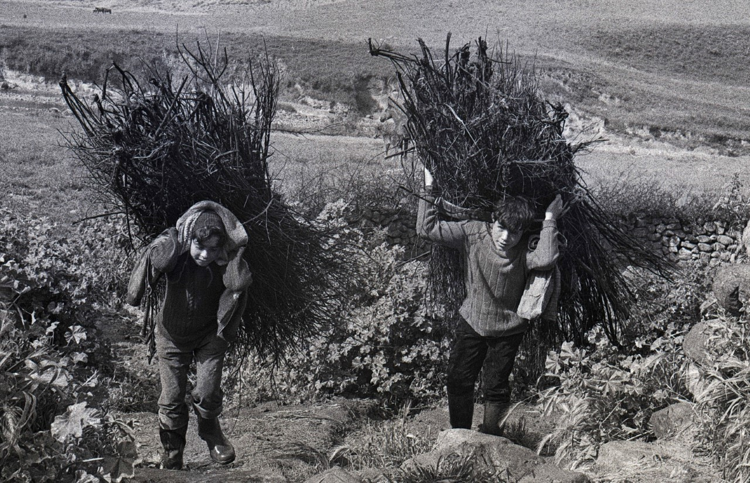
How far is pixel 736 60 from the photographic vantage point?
7.85 m

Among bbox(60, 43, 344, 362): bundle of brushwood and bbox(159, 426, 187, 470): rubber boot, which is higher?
bbox(60, 43, 344, 362): bundle of brushwood

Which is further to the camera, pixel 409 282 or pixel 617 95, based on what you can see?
pixel 617 95

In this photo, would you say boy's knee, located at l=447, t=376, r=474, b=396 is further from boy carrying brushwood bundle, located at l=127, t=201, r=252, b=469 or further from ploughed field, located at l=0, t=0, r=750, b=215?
ploughed field, located at l=0, t=0, r=750, b=215

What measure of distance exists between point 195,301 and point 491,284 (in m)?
1.32

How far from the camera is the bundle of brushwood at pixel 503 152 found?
366cm

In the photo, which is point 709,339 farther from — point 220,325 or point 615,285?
point 220,325

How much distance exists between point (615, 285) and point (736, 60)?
4.83m

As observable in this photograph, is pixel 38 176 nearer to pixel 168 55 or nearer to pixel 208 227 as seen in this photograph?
pixel 168 55

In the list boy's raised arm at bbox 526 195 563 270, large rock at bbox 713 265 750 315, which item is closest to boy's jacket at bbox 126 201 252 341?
boy's raised arm at bbox 526 195 563 270

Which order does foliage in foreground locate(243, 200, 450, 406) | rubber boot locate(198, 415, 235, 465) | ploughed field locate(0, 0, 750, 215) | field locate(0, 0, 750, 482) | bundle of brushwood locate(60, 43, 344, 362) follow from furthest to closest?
ploughed field locate(0, 0, 750, 215), field locate(0, 0, 750, 482), foliage in foreground locate(243, 200, 450, 406), rubber boot locate(198, 415, 235, 465), bundle of brushwood locate(60, 43, 344, 362)

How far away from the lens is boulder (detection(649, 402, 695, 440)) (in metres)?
3.84

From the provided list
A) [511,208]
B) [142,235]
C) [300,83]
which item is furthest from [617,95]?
[142,235]

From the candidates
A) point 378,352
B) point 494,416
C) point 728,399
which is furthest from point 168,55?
point 728,399

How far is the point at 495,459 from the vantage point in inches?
129
